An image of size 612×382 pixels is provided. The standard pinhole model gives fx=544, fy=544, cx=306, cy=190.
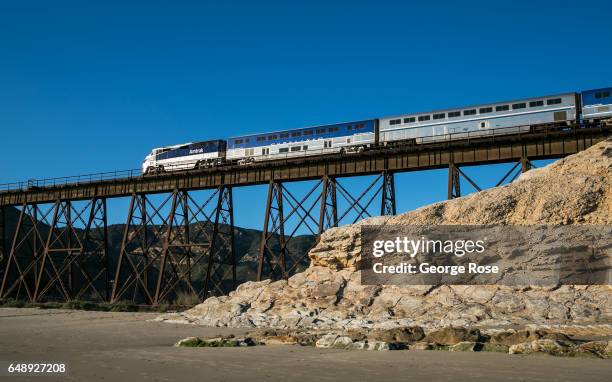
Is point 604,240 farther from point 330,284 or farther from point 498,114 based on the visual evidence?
point 498,114

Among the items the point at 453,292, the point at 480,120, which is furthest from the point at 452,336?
the point at 480,120

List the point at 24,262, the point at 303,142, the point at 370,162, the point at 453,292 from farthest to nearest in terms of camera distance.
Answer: the point at 24,262
the point at 303,142
the point at 370,162
the point at 453,292

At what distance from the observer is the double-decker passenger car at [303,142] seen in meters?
35.0

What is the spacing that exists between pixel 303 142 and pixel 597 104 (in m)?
17.7

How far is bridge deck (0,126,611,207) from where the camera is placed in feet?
84.3

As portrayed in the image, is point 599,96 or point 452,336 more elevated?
point 599,96

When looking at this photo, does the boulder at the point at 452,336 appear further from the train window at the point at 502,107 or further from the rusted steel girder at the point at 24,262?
the rusted steel girder at the point at 24,262

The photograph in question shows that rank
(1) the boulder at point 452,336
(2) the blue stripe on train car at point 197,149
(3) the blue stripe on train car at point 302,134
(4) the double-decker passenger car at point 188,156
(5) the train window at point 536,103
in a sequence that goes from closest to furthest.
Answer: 1. (1) the boulder at point 452,336
2. (5) the train window at point 536,103
3. (3) the blue stripe on train car at point 302,134
4. (4) the double-decker passenger car at point 188,156
5. (2) the blue stripe on train car at point 197,149

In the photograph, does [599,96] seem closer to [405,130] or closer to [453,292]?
[405,130]

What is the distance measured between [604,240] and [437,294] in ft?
19.5

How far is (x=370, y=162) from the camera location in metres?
29.3

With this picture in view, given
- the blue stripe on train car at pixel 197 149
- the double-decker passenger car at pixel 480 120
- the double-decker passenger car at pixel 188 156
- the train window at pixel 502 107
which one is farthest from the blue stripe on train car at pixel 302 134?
the train window at pixel 502 107

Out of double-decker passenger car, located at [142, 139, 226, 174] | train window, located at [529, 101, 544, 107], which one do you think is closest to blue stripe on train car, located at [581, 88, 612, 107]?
train window, located at [529, 101, 544, 107]

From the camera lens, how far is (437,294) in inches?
776
